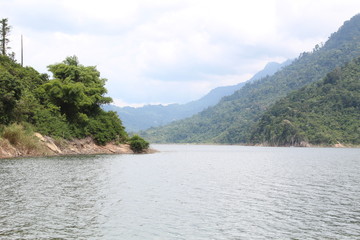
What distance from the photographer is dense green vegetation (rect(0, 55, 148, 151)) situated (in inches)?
2965

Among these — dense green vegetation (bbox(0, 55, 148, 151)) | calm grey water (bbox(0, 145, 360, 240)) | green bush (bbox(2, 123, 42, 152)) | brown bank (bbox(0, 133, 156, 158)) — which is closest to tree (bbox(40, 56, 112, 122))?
dense green vegetation (bbox(0, 55, 148, 151))

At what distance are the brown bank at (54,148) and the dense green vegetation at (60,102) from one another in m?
2.03

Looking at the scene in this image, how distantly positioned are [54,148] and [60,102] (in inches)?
784

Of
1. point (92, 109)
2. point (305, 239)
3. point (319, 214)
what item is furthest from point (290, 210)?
point (92, 109)

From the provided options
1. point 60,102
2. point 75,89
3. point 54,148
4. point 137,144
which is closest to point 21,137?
point 54,148

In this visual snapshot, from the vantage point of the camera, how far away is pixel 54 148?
85625mm

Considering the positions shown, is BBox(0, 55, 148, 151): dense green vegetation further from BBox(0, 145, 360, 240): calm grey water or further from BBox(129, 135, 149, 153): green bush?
BBox(0, 145, 360, 240): calm grey water

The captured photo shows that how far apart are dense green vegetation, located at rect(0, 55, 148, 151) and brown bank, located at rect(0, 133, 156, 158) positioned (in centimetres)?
203

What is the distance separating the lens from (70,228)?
21.5 metres

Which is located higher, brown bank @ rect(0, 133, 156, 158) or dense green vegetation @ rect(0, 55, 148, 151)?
dense green vegetation @ rect(0, 55, 148, 151)

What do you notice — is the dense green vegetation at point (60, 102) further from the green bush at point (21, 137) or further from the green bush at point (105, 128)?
the green bush at point (21, 137)

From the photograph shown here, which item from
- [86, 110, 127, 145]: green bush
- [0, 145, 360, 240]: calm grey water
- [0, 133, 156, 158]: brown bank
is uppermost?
[86, 110, 127, 145]: green bush

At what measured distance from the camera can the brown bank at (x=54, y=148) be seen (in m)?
70.9

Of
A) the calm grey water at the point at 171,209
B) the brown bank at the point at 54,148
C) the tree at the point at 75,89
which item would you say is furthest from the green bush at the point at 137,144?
the calm grey water at the point at 171,209
